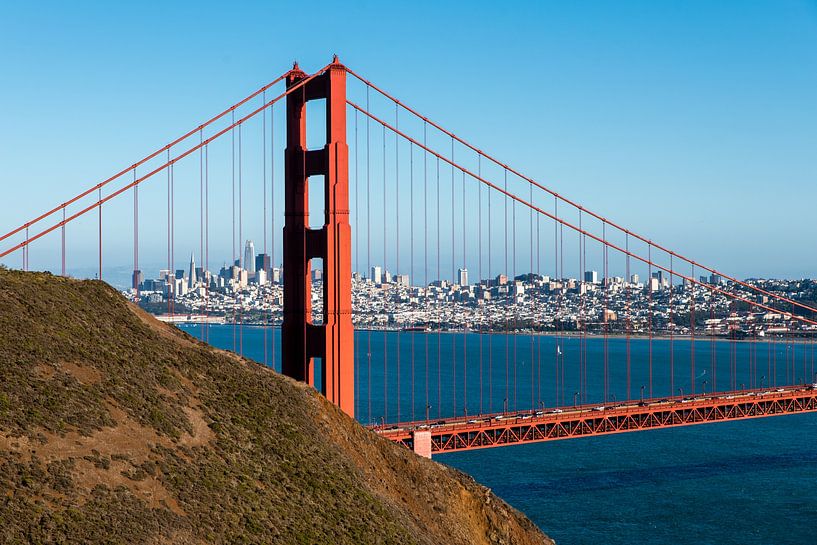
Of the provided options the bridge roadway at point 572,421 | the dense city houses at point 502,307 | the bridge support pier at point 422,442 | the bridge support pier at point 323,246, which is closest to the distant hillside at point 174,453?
the bridge support pier at point 323,246

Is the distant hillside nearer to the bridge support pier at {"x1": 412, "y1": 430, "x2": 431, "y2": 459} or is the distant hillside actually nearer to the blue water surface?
the bridge support pier at {"x1": 412, "y1": 430, "x2": 431, "y2": 459}

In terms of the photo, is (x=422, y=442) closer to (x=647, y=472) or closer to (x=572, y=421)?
(x=572, y=421)

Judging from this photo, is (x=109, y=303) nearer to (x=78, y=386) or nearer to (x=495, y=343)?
(x=78, y=386)

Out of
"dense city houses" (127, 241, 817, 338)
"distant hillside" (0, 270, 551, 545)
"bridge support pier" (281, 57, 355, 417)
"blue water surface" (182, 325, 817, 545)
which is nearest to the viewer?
"distant hillside" (0, 270, 551, 545)

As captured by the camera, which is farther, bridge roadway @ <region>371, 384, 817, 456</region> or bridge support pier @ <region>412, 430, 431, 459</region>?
bridge roadway @ <region>371, 384, 817, 456</region>

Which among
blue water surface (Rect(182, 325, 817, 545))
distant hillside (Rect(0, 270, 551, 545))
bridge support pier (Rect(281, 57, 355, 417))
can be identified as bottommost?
blue water surface (Rect(182, 325, 817, 545))

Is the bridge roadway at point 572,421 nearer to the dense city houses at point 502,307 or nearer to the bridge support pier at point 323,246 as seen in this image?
the bridge support pier at point 323,246

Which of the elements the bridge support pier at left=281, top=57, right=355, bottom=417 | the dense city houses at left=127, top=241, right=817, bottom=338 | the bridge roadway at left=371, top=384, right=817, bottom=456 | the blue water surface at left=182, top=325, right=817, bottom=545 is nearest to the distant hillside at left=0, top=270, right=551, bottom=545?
the bridge support pier at left=281, top=57, right=355, bottom=417
